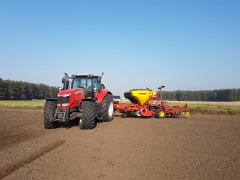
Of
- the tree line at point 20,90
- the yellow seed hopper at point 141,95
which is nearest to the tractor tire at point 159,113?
the yellow seed hopper at point 141,95

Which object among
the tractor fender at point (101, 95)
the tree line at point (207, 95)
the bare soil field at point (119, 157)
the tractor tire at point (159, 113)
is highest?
the tree line at point (207, 95)

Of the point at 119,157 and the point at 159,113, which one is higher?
the point at 159,113

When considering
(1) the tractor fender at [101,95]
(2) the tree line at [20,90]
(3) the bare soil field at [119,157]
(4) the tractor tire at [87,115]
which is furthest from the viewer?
(2) the tree line at [20,90]

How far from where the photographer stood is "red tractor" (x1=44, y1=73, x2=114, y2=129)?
10094mm

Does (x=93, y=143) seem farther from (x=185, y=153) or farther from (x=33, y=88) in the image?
(x=33, y=88)

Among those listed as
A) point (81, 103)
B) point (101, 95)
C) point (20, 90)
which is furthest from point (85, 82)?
point (20, 90)

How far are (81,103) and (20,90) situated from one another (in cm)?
7893

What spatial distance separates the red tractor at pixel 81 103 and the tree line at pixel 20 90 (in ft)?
220

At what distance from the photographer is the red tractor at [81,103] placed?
10094 millimetres

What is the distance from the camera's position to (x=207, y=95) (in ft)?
408

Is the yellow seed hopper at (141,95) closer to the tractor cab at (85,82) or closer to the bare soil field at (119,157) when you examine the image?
the tractor cab at (85,82)

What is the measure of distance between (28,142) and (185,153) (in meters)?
4.32

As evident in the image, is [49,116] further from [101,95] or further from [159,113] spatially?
[159,113]

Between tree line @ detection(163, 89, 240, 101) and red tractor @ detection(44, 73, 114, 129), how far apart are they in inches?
3806
